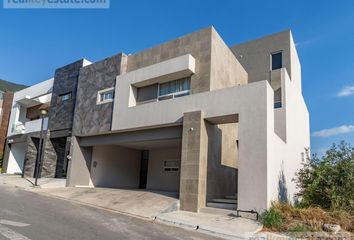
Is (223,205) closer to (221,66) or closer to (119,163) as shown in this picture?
(221,66)

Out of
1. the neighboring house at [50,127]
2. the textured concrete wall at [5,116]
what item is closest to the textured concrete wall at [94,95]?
the neighboring house at [50,127]

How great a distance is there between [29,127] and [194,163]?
1906cm

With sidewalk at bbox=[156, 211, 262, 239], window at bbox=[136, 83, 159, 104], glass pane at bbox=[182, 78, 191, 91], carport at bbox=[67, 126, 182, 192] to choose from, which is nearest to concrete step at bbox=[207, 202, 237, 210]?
sidewalk at bbox=[156, 211, 262, 239]

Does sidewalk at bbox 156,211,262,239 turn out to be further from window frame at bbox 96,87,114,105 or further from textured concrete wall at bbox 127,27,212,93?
window frame at bbox 96,87,114,105

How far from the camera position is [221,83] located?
49.8 ft

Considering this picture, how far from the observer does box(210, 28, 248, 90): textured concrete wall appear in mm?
14398

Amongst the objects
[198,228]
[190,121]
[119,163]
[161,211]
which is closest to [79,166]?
A: [119,163]

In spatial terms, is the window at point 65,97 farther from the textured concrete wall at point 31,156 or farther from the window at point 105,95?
the textured concrete wall at point 31,156

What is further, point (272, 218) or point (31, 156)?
point (31, 156)

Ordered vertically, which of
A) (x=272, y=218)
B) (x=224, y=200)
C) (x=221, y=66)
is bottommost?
(x=272, y=218)

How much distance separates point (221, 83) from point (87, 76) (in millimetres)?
9959

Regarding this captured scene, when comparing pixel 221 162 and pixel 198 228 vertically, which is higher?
pixel 221 162

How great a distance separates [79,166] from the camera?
63.0 ft

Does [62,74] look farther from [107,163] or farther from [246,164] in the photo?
[246,164]
